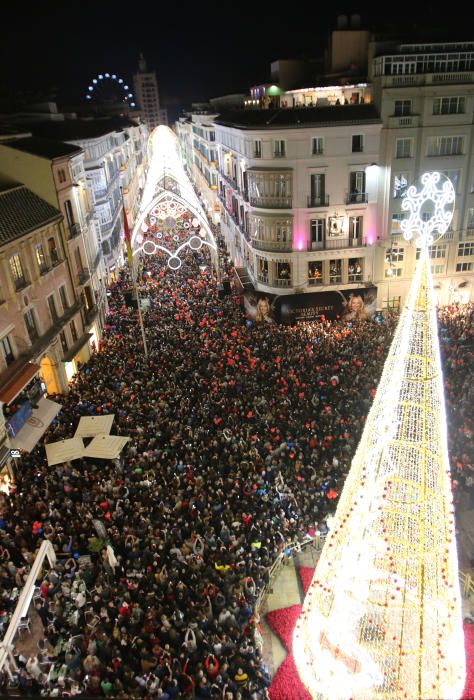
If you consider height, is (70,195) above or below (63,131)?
below

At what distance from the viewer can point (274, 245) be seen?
3544 centimetres

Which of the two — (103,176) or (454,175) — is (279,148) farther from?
(103,176)

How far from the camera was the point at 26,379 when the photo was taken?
75.3ft

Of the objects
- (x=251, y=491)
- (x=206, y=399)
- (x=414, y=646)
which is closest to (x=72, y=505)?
(x=251, y=491)

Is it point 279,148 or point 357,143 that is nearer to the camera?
point 279,148

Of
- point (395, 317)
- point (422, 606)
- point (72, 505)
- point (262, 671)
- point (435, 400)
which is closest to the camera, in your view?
point (422, 606)

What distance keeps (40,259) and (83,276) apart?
547 centimetres

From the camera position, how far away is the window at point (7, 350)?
76.5 ft

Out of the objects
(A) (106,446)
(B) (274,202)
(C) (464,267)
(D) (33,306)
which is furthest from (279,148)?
(A) (106,446)

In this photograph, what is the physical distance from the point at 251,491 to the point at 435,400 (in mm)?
11099

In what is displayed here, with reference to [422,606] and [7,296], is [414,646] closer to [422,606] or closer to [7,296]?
[422,606]

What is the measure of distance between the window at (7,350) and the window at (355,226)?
75.4 ft

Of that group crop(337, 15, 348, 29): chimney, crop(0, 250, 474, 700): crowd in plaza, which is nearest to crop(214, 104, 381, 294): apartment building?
crop(0, 250, 474, 700): crowd in plaza

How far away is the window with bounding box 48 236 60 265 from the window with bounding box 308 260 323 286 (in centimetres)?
1643
